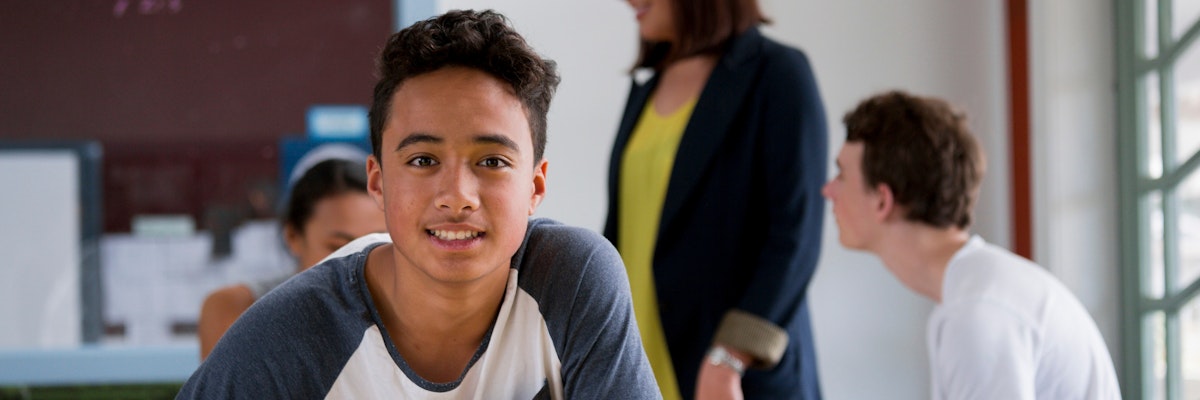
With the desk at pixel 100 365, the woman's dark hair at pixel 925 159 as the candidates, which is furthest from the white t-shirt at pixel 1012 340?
the desk at pixel 100 365

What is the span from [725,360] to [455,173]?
807 millimetres

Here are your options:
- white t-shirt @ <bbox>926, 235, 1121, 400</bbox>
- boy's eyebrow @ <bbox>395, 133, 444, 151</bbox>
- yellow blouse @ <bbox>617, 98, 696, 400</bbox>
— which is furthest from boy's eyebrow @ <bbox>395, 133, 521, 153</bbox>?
yellow blouse @ <bbox>617, 98, 696, 400</bbox>

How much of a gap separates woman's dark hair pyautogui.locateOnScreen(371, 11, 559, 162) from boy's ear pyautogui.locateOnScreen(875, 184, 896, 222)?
852 mm

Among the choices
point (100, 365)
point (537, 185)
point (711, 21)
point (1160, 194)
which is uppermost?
point (711, 21)

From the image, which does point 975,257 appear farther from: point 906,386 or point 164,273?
point 164,273

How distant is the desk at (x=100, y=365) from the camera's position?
3.10m

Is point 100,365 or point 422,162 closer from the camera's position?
point 422,162

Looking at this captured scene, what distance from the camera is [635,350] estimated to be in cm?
133

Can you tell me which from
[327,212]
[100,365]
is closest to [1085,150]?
[327,212]

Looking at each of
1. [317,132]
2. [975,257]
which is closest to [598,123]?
[317,132]

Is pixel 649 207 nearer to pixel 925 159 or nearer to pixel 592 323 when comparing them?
pixel 925 159

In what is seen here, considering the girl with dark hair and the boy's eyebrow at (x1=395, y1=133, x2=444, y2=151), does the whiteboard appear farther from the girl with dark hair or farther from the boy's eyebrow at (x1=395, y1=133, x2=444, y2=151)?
the boy's eyebrow at (x1=395, y1=133, x2=444, y2=151)

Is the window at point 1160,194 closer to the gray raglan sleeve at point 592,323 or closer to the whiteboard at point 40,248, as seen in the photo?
the gray raglan sleeve at point 592,323

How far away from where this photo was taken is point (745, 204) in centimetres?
201
